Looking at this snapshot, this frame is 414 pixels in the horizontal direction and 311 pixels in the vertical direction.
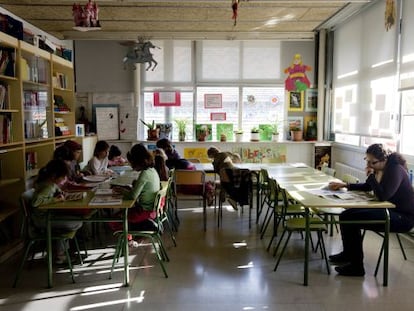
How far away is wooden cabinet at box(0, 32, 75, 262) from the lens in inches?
164

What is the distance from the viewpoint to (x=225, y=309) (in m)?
2.97

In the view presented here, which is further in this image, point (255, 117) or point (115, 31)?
point (255, 117)

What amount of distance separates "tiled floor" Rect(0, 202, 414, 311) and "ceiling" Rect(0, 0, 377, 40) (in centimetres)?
326

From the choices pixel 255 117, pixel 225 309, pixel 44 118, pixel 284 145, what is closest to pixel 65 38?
pixel 44 118

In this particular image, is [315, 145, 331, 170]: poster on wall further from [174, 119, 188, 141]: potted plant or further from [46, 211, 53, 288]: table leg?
[46, 211, 53, 288]: table leg

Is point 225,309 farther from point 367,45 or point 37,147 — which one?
point 367,45

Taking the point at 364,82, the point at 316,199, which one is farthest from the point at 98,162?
the point at 364,82

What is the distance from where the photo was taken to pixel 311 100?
7723 mm

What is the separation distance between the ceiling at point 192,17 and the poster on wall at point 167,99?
1.07 metres

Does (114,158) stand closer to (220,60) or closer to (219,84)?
(219,84)

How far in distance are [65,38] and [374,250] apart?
629cm

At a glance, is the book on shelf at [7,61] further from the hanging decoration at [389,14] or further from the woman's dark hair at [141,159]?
the hanging decoration at [389,14]

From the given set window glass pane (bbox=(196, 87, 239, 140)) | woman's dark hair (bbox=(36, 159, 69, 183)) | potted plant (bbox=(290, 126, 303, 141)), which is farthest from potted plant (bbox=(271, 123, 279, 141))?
woman's dark hair (bbox=(36, 159, 69, 183))

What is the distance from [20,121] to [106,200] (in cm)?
171
